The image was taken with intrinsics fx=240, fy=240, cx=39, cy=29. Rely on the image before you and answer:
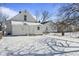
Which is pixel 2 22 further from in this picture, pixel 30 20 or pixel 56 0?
pixel 56 0

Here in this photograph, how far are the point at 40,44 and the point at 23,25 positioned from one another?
450 mm

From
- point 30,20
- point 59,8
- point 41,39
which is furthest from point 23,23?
point 59,8

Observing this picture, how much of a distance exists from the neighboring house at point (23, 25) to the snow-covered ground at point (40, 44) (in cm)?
10

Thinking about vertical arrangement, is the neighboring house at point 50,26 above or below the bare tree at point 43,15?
below

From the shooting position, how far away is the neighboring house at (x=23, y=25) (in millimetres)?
4203

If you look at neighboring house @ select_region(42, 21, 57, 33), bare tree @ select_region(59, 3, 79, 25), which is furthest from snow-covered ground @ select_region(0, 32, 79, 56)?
bare tree @ select_region(59, 3, 79, 25)

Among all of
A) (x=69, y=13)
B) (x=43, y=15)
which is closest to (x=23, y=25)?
(x=43, y=15)

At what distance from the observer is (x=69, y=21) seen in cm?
422

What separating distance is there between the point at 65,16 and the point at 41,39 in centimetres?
58

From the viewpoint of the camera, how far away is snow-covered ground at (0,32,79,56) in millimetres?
4160

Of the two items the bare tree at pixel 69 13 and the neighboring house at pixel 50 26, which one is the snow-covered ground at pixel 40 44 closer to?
the neighboring house at pixel 50 26

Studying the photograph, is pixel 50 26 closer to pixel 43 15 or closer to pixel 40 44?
pixel 43 15

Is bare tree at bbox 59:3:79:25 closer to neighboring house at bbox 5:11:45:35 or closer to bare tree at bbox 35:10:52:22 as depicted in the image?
bare tree at bbox 35:10:52:22

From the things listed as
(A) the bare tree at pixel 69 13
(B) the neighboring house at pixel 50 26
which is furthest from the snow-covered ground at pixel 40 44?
(A) the bare tree at pixel 69 13
